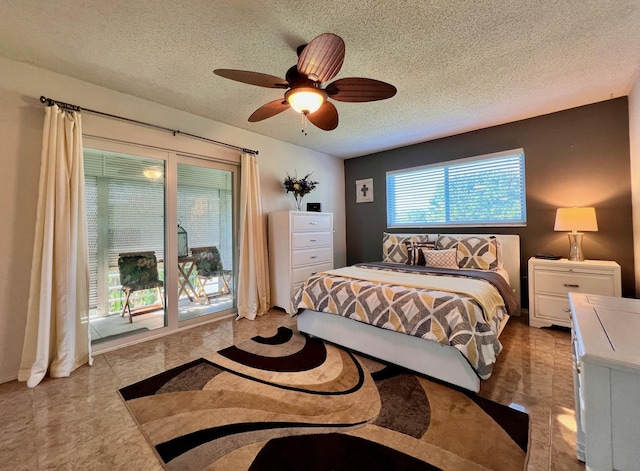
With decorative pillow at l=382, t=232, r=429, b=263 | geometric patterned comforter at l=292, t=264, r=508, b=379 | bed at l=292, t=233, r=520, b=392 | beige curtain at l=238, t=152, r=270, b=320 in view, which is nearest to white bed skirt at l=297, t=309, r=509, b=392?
bed at l=292, t=233, r=520, b=392

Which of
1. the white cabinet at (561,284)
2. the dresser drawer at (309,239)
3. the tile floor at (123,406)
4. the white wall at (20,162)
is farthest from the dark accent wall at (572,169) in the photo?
the white wall at (20,162)

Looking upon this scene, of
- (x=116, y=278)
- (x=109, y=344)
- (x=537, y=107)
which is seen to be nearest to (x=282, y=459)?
(x=109, y=344)

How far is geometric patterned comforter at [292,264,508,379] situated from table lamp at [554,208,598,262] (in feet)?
4.01

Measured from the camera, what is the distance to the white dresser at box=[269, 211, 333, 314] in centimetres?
355

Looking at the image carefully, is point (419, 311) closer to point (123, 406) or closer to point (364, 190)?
point (123, 406)

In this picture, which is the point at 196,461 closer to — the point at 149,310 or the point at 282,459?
the point at 282,459

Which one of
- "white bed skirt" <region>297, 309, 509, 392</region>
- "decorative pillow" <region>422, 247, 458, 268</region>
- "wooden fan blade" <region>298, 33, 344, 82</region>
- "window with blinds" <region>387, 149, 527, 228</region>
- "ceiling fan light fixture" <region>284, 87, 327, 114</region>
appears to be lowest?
"white bed skirt" <region>297, 309, 509, 392</region>

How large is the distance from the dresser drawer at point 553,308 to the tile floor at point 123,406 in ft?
0.49

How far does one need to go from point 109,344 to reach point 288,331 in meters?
1.72

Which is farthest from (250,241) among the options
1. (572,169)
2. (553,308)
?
(572,169)

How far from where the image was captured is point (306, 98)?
1.86 metres

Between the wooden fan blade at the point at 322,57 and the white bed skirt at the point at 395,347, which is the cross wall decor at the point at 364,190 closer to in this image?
the white bed skirt at the point at 395,347

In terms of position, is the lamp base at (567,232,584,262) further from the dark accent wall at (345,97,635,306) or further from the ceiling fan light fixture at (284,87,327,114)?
the ceiling fan light fixture at (284,87,327,114)

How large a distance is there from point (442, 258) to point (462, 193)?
1.23 meters
